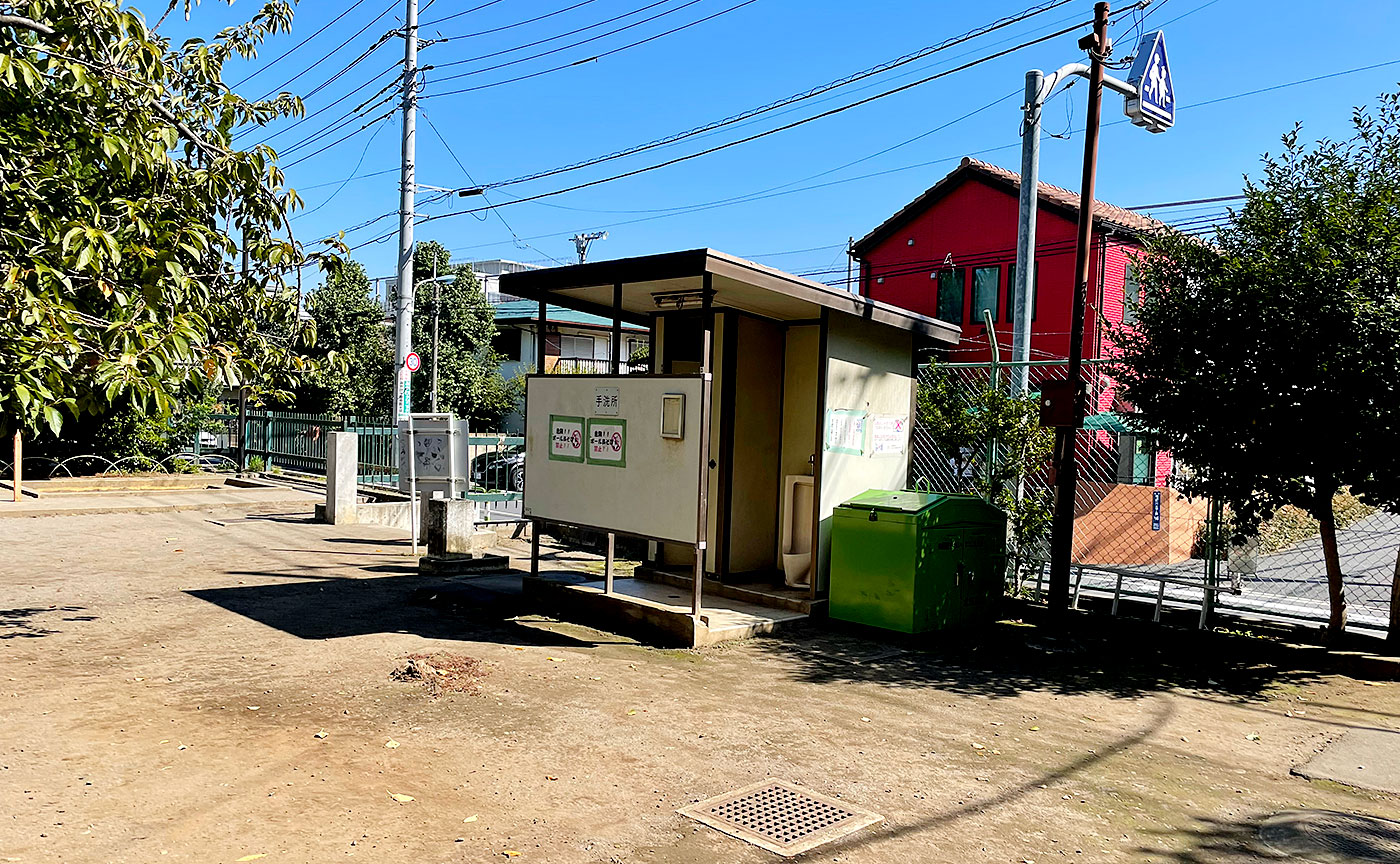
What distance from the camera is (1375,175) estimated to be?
305 inches

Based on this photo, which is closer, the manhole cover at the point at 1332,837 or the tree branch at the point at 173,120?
the manhole cover at the point at 1332,837

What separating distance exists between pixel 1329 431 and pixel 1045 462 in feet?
9.52

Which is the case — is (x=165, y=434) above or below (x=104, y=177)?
below

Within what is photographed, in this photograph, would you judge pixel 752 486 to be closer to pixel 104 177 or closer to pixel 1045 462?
pixel 1045 462

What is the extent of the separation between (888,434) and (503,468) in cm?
Answer: 1472

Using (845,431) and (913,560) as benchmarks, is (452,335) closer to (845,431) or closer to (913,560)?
(845,431)

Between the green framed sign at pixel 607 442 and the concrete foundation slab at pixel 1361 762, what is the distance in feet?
17.5

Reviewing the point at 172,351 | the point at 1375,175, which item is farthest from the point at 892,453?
the point at 172,351

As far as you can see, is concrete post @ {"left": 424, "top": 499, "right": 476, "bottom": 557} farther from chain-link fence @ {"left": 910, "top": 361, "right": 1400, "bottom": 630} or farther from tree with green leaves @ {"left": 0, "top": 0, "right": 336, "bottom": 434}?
chain-link fence @ {"left": 910, "top": 361, "right": 1400, "bottom": 630}

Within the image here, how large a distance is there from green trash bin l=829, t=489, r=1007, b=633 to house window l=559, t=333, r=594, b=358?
3985 centimetres

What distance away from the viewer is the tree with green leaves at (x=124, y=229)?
18.6 feet

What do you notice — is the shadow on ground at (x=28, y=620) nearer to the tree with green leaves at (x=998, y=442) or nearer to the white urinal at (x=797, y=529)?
the white urinal at (x=797, y=529)

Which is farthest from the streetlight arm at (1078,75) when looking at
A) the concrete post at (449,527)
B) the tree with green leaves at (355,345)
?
the tree with green leaves at (355,345)

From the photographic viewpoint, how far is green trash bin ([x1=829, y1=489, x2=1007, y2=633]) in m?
8.47
